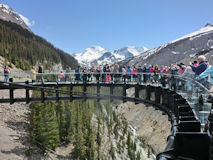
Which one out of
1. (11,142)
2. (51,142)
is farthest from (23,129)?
(11,142)

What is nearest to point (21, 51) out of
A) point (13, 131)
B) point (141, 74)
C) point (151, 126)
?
point (151, 126)

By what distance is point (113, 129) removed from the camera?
97.6m

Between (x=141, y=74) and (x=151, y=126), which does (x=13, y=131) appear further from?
(x=151, y=126)

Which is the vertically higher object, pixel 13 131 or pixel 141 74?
pixel 141 74

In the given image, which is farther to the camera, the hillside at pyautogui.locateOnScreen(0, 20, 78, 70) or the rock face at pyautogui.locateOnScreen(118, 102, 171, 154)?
the hillside at pyautogui.locateOnScreen(0, 20, 78, 70)

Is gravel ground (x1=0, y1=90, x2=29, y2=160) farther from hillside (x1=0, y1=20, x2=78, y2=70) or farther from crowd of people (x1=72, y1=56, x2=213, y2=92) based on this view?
hillside (x1=0, y1=20, x2=78, y2=70)

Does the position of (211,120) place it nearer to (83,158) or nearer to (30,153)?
(30,153)

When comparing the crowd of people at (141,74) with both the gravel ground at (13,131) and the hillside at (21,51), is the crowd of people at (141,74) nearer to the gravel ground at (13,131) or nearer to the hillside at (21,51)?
the gravel ground at (13,131)

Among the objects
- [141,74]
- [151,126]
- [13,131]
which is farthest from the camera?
[151,126]

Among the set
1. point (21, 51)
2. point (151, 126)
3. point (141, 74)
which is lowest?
point (151, 126)

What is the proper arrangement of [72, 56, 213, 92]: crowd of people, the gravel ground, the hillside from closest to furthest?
1. [72, 56, 213, 92]: crowd of people
2. the gravel ground
3. the hillside

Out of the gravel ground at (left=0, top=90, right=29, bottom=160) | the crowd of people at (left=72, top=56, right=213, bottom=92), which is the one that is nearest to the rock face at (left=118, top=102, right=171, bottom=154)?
the gravel ground at (left=0, top=90, right=29, bottom=160)

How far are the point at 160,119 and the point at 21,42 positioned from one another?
118 m

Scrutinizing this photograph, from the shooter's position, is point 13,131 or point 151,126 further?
point 151,126
